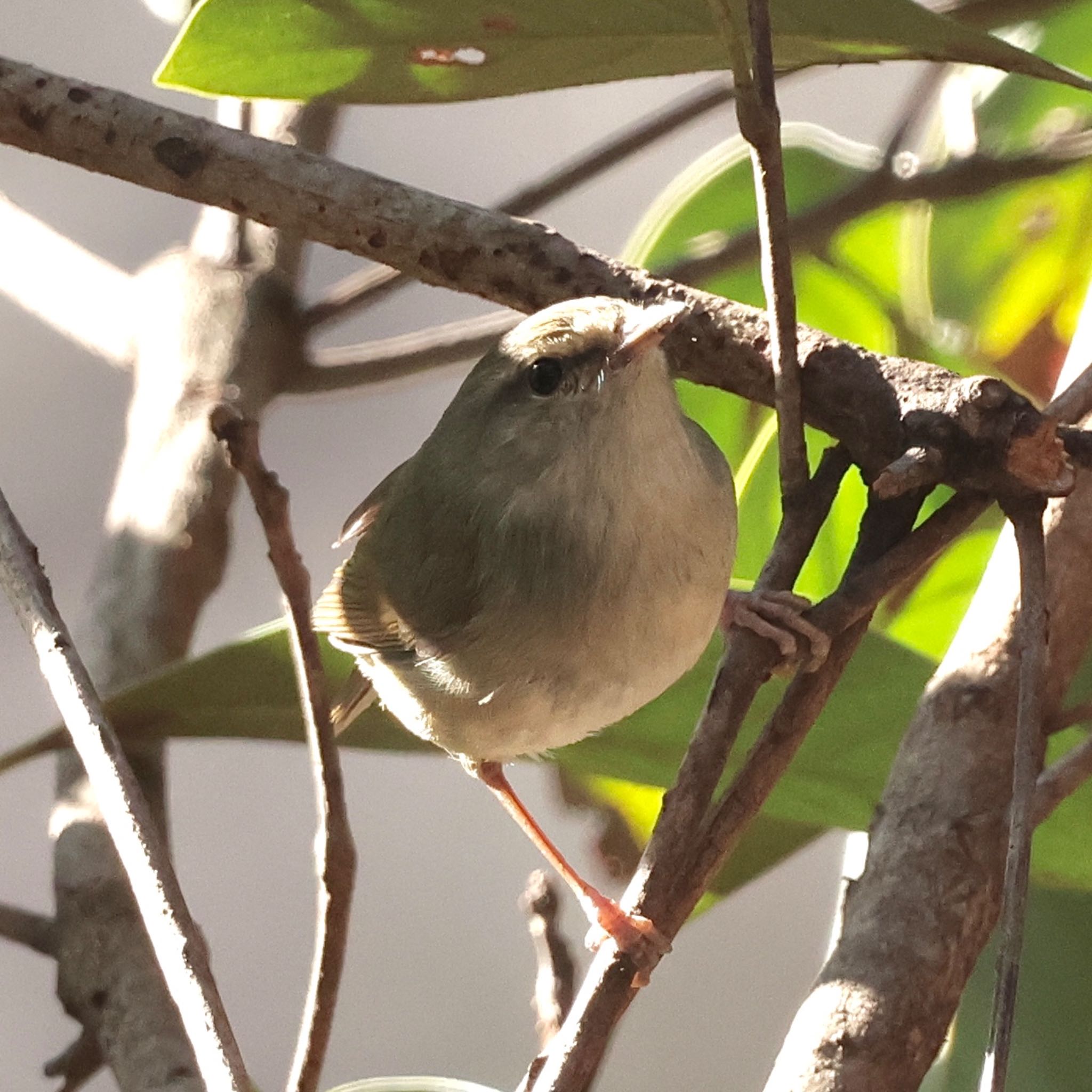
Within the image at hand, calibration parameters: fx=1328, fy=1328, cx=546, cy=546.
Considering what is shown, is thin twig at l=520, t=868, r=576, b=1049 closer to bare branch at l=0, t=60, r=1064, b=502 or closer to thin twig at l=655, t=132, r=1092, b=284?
bare branch at l=0, t=60, r=1064, b=502

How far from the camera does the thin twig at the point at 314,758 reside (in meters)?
0.51

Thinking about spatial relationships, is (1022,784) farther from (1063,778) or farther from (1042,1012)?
(1042,1012)

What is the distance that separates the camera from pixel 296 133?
58.6 inches

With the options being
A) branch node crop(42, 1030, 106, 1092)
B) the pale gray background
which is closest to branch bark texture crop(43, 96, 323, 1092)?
branch node crop(42, 1030, 106, 1092)

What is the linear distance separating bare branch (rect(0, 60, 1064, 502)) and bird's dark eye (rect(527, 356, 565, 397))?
0.08 m

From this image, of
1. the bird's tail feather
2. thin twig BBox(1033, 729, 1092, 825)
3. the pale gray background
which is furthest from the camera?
the pale gray background

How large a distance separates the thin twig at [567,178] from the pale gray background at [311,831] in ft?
2.37

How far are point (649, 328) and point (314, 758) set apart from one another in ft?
0.99

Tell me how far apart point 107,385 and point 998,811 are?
6.19ft

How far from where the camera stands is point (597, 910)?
39.2 inches

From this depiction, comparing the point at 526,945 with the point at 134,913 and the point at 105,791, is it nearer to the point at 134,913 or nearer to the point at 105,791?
the point at 134,913

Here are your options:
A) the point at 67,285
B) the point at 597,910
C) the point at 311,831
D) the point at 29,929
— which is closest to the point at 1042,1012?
the point at 597,910

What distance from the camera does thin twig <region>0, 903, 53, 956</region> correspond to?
1.00 metres

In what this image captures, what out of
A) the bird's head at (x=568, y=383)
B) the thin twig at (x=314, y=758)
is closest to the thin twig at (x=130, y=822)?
the thin twig at (x=314, y=758)
